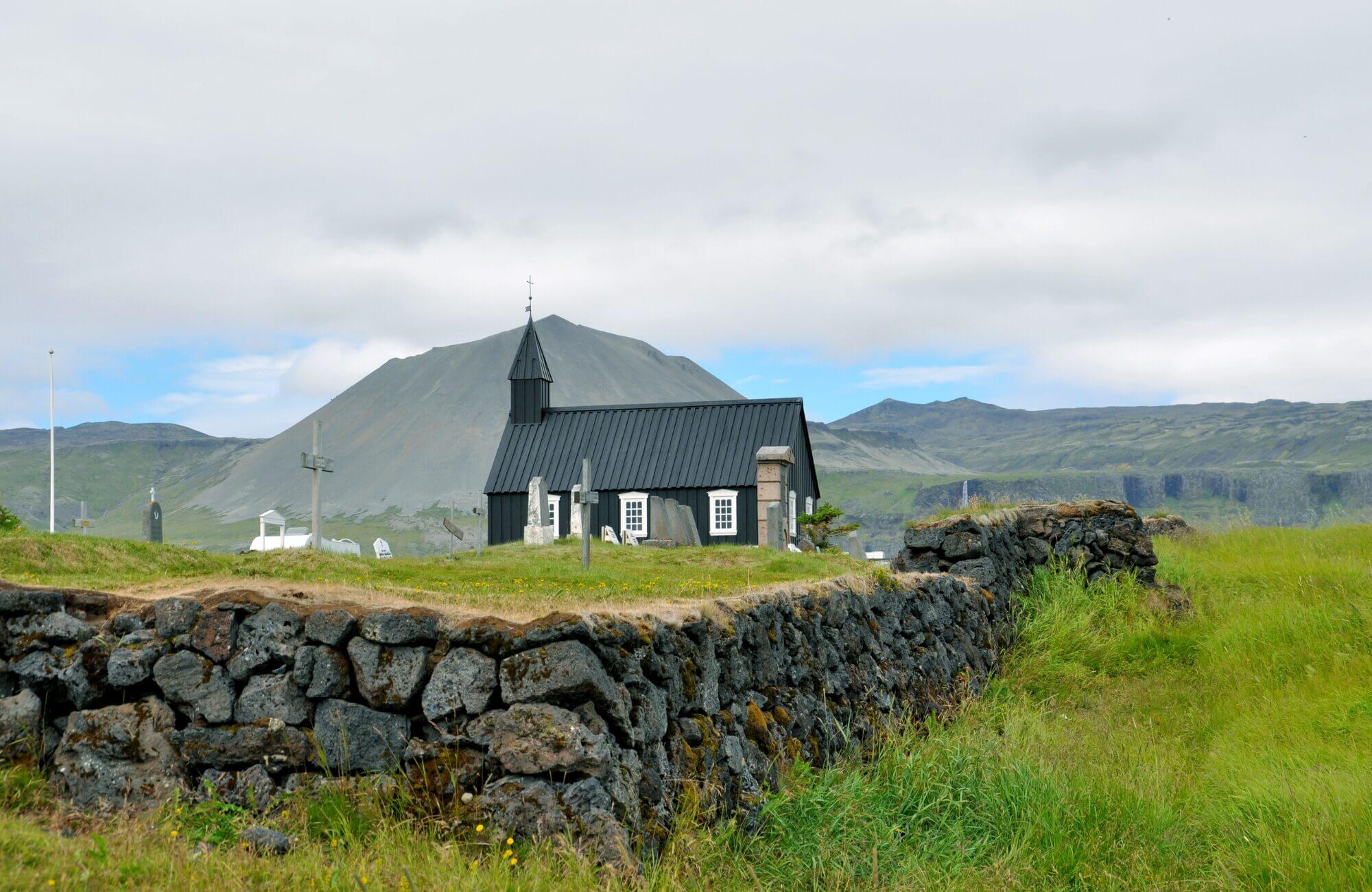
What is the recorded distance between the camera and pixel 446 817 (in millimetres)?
6230

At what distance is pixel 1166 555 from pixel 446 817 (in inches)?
609

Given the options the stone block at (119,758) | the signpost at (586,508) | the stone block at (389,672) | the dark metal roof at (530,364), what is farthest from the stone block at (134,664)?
the dark metal roof at (530,364)

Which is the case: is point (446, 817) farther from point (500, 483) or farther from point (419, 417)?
point (419, 417)

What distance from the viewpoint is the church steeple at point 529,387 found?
42.0 m

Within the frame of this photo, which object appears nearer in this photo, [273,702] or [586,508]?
[273,702]

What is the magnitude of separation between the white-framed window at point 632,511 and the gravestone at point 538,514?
688 centimetres

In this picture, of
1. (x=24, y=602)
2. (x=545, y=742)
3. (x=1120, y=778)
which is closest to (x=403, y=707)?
(x=545, y=742)

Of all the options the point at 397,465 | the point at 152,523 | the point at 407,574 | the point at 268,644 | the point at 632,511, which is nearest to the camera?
the point at 268,644

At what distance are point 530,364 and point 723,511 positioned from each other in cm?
988

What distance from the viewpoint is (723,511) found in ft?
125

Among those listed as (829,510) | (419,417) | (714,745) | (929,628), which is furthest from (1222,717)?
(419,417)

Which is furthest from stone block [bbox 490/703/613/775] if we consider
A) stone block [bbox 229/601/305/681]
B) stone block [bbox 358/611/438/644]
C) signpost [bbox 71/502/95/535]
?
signpost [bbox 71/502/95/535]

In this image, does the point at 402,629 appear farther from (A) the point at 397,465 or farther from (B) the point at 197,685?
(A) the point at 397,465

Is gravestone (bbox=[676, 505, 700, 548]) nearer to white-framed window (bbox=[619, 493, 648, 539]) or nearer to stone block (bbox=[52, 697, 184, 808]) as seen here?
white-framed window (bbox=[619, 493, 648, 539])
